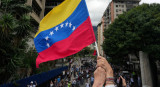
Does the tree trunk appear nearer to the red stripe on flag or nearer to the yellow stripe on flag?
the red stripe on flag

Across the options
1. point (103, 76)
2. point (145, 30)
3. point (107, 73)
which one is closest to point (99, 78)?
point (103, 76)

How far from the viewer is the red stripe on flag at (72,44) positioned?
3463 millimetres

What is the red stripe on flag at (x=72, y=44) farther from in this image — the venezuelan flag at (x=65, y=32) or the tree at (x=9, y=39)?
the tree at (x=9, y=39)

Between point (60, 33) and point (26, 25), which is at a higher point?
point (26, 25)

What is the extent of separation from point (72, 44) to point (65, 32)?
21.5 inches

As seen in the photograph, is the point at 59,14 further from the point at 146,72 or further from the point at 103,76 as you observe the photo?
the point at 146,72

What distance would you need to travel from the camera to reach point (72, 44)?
11.7 feet

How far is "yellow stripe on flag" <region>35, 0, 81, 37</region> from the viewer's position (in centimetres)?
391

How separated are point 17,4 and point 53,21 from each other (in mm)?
8402

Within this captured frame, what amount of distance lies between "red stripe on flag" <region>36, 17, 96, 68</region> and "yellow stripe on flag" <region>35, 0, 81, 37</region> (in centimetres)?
71

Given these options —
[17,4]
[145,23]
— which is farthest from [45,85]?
[145,23]

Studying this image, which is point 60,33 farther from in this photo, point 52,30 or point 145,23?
point 145,23

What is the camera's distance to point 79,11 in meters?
3.71

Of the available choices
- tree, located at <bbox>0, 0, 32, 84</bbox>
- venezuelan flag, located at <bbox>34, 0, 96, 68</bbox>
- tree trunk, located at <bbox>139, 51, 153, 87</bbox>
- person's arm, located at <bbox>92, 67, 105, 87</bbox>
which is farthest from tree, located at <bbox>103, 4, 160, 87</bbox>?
tree, located at <bbox>0, 0, 32, 84</bbox>
